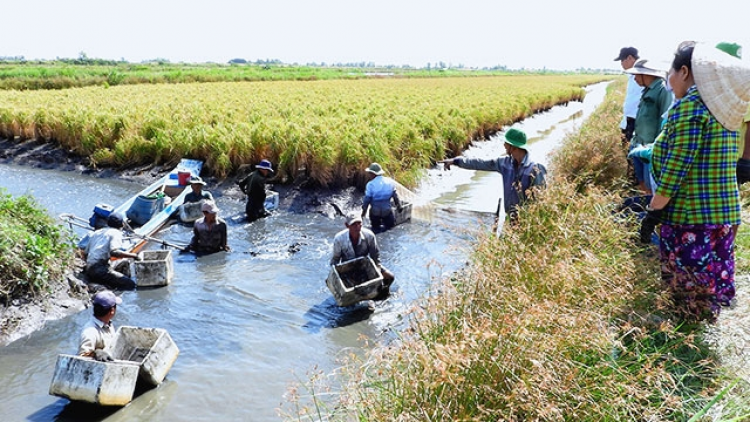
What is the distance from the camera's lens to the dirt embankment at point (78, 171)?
20.7 feet

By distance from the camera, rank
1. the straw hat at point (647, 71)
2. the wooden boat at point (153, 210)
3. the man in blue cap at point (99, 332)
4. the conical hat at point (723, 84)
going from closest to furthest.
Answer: the conical hat at point (723, 84) → the man in blue cap at point (99, 332) → the straw hat at point (647, 71) → the wooden boat at point (153, 210)

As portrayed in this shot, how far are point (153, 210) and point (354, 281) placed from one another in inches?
212

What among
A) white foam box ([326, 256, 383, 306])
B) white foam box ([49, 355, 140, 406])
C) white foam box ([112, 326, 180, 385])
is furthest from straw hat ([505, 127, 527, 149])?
white foam box ([49, 355, 140, 406])

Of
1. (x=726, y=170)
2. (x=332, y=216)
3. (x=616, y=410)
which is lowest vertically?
(x=332, y=216)

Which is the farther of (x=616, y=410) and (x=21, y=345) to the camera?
(x=21, y=345)

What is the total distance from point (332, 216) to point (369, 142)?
223 cm

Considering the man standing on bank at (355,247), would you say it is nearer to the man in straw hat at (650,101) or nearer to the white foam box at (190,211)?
the man in straw hat at (650,101)

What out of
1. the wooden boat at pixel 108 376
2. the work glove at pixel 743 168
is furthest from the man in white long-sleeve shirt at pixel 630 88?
the wooden boat at pixel 108 376

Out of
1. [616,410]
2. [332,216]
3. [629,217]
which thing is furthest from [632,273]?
[332,216]

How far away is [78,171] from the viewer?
16.3 m

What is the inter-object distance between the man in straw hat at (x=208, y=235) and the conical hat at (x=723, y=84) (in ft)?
24.6

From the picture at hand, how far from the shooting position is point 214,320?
6.82m

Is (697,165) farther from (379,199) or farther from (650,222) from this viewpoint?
(379,199)

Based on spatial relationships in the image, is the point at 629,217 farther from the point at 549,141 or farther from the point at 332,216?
the point at 549,141
